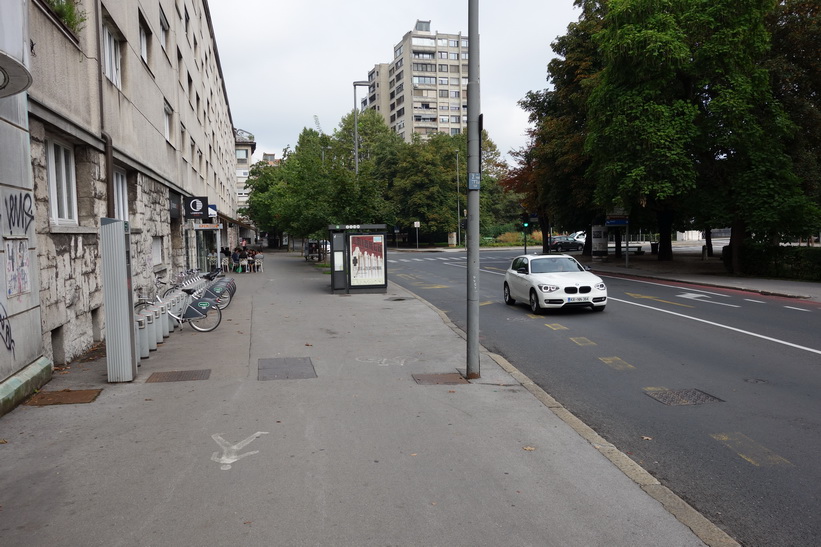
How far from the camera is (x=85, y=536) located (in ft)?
12.4

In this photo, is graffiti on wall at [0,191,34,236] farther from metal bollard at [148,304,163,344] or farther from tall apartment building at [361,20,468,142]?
tall apartment building at [361,20,468,142]

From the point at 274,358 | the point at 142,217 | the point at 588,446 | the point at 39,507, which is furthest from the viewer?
the point at 142,217

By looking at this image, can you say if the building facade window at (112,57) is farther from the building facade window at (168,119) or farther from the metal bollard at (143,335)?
the building facade window at (168,119)

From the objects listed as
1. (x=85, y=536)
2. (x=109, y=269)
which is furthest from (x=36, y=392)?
(x=85, y=536)

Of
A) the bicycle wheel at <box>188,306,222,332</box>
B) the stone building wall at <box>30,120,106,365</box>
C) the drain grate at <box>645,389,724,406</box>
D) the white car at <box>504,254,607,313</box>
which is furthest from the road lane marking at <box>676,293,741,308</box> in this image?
the stone building wall at <box>30,120,106,365</box>

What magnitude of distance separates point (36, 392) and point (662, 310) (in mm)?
13232

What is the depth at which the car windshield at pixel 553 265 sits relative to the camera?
52.5 ft

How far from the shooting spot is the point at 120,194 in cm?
1312

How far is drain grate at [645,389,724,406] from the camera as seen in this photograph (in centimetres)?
716

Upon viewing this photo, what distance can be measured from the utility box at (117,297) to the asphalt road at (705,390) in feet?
17.7

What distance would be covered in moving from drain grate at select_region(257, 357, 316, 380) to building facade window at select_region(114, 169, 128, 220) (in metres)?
5.74

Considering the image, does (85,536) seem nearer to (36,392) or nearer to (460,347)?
(36,392)

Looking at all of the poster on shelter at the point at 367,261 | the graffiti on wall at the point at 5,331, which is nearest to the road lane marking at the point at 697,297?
the poster on shelter at the point at 367,261

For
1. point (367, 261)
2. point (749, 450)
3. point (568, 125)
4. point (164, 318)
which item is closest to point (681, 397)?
point (749, 450)
